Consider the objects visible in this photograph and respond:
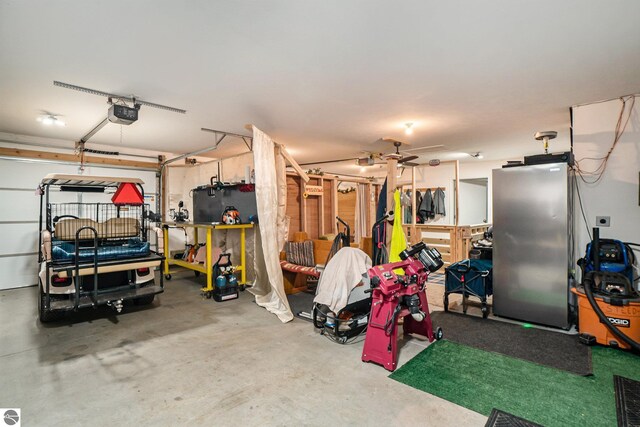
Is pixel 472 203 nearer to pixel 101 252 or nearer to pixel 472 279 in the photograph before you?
pixel 472 279

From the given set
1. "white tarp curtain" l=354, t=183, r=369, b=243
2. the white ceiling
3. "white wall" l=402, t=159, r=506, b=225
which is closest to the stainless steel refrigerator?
the white ceiling

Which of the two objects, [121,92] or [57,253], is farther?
[57,253]

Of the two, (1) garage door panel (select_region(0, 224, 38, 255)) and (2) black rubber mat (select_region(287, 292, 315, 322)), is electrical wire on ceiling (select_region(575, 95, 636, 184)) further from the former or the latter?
(1) garage door panel (select_region(0, 224, 38, 255))

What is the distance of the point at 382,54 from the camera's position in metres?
2.76

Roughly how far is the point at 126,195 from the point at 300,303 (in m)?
3.27

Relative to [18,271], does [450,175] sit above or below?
above

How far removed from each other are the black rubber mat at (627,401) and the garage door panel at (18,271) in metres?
Result: 8.47

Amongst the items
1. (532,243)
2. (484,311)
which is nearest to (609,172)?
(532,243)

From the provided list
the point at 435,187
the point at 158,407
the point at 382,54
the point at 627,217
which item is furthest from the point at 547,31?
the point at 435,187

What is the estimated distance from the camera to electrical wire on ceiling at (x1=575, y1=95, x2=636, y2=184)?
12.1 feet

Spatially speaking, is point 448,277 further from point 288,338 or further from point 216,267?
point 216,267

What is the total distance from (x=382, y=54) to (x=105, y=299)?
4109 mm

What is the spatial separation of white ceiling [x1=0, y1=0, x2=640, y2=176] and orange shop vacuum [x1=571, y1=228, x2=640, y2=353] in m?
1.85

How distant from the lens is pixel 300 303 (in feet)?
15.8
